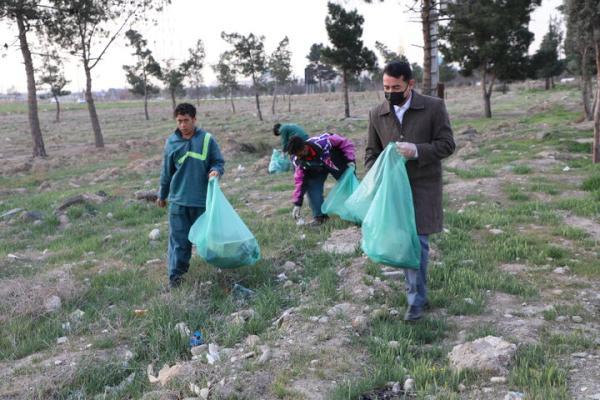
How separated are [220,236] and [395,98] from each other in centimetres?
175

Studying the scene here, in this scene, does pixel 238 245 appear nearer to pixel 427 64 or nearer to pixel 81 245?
pixel 81 245

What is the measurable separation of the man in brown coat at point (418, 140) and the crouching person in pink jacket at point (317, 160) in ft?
7.05

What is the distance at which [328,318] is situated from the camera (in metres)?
3.49

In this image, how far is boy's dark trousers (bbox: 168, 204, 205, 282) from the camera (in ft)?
14.5

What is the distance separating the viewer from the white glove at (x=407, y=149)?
3072 millimetres

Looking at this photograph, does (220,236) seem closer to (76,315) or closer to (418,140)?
(76,315)

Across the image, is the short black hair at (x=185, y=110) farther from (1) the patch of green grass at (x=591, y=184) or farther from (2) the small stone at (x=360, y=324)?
(1) the patch of green grass at (x=591, y=184)

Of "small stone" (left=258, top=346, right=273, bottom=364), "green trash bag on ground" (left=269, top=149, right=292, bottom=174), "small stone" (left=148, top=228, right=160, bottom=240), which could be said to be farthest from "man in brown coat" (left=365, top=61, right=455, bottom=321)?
"green trash bag on ground" (left=269, top=149, right=292, bottom=174)

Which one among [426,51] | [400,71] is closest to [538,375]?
[400,71]

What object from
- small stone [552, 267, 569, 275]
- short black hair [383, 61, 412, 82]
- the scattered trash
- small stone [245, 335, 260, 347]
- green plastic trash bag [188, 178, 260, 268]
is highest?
short black hair [383, 61, 412, 82]

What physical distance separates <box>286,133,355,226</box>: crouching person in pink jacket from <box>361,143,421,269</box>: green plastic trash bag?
2340mm

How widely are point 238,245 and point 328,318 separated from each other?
101cm

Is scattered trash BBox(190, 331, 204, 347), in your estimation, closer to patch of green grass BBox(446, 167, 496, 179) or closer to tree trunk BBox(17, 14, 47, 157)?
patch of green grass BBox(446, 167, 496, 179)

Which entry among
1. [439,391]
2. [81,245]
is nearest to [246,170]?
[81,245]
